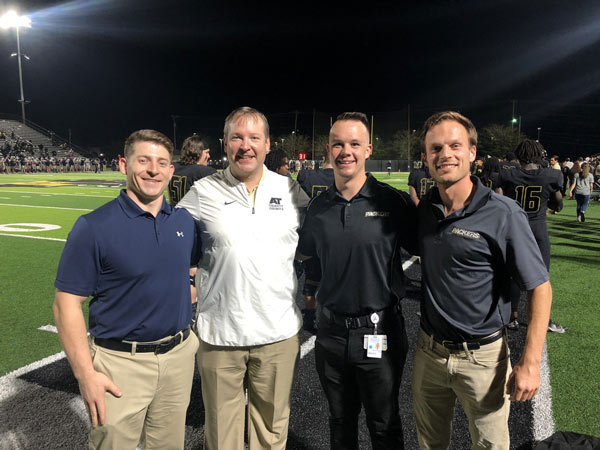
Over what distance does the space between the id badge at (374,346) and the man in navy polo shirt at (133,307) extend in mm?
980

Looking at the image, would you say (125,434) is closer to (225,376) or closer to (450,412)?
(225,376)

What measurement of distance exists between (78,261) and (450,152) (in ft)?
6.06

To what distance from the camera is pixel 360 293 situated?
2.33 meters

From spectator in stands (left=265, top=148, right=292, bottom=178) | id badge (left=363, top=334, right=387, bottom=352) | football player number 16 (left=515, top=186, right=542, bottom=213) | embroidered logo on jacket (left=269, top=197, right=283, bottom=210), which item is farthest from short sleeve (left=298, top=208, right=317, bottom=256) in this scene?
spectator in stands (left=265, top=148, right=292, bottom=178)

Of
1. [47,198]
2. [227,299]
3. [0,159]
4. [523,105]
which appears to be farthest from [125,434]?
[523,105]

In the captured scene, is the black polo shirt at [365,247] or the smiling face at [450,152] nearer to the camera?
the smiling face at [450,152]

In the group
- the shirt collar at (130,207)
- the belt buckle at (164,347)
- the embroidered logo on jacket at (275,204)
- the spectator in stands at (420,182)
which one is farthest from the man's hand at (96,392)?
the spectator in stands at (420,182)

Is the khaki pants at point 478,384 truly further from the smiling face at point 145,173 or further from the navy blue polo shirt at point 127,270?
the smiling face at point 145,173

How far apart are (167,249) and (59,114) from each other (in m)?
101

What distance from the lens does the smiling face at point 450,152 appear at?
2107 millimetres

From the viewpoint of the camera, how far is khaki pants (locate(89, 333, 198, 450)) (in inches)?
80.2

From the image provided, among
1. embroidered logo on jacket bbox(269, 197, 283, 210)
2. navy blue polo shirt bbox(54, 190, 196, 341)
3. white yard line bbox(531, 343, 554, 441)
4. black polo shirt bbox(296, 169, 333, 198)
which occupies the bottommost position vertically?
white yard line bbox(531, 343, 554, 441)

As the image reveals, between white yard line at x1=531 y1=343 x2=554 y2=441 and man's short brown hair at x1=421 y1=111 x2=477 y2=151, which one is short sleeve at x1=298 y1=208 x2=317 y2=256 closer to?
man's short brown hair at x1=421 y1=111 x2=477 y2=151

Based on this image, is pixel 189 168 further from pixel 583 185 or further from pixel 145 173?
pixel 583 185
